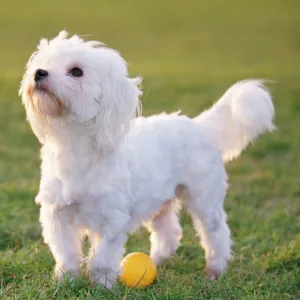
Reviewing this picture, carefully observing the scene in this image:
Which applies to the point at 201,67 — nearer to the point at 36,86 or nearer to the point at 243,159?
the point at 243,159

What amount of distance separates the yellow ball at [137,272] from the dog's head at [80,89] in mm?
911

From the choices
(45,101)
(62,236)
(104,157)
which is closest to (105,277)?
(62,236)

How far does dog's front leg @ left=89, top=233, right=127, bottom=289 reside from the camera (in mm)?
4586

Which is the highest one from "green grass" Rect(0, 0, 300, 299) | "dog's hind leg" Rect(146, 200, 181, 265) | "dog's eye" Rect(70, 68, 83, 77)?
"dog's eye" Rect(70, 68, 83, 77)

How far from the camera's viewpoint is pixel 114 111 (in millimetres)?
4449

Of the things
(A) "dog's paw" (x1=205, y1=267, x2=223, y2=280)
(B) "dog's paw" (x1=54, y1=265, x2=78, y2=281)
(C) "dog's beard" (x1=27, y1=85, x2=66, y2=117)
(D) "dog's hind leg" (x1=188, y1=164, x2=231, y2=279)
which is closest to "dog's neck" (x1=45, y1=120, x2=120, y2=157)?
(C) "dog's beard" (x1=27, y1=85, x2=66, y2=117)

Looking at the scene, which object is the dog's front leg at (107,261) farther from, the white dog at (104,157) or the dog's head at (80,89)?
the dog's head at (80,89)

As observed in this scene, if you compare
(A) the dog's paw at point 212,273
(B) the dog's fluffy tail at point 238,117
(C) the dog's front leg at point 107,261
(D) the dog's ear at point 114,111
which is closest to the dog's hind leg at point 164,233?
(A) the dog's paw at point 212,273

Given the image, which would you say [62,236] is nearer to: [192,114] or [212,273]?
[212,273]

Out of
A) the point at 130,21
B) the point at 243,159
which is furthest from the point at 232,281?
the point at 130,21

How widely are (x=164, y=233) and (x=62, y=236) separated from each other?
1.17 metres

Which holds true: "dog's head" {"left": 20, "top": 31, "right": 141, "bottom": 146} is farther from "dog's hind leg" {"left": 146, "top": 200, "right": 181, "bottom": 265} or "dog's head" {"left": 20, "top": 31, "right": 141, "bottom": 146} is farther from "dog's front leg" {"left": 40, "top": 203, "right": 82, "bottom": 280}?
"dog's hind leg" {"left": 146, "top": 200, "right": 181, "bottom": 265}

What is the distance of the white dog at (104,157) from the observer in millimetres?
4344

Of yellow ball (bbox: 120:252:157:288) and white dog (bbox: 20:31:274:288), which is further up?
white dog (bbox: 20:31:274:288)
